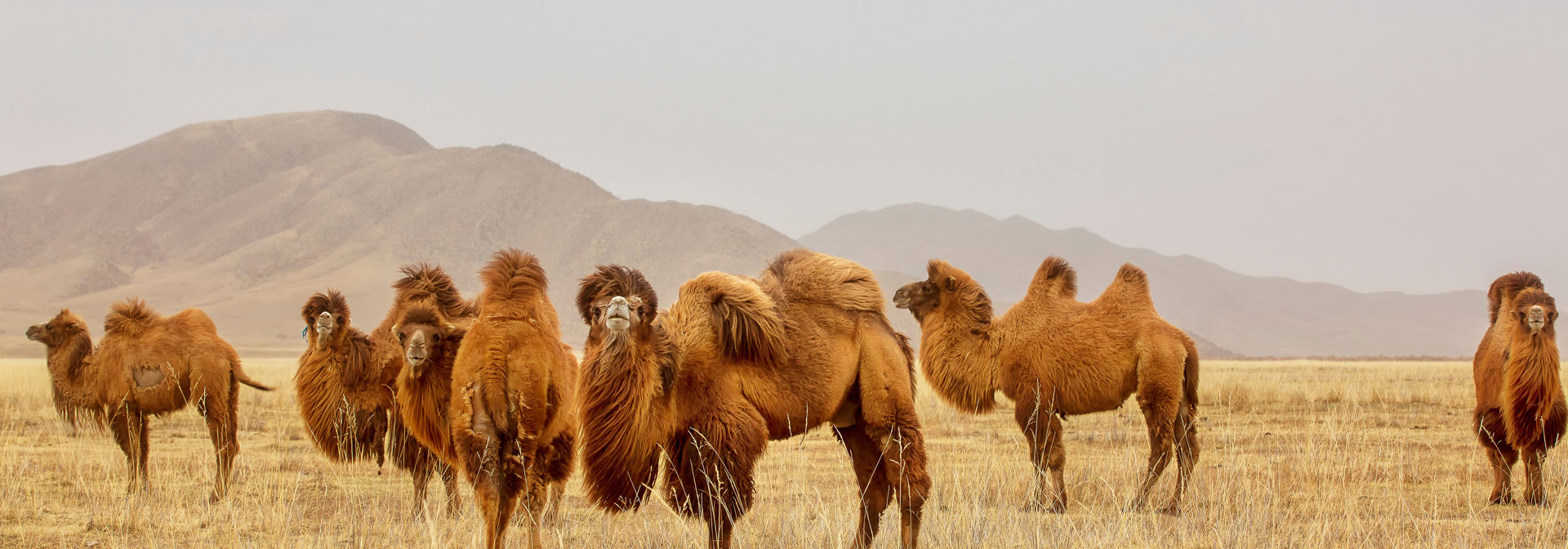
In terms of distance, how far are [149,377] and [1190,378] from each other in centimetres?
1009

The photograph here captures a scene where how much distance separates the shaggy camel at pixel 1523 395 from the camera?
8922 mm

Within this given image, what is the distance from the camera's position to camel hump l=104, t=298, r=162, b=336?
11.2 metres

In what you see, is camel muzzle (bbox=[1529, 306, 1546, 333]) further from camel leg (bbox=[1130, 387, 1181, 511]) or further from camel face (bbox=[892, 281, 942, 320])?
camel face (bbox=[892, 281, 942, 320])

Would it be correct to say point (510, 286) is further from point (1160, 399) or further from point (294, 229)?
point (294, 229)

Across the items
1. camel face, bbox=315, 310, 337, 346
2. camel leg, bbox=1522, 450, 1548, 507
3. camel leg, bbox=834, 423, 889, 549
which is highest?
camel face, bbox=315, 310, 337, 346

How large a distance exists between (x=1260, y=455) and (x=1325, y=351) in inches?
6220

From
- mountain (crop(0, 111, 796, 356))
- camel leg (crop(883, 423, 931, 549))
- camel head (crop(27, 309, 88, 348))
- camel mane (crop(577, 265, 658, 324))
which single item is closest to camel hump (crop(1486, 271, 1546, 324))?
camel leg (crop(883, 423, 931, 549))

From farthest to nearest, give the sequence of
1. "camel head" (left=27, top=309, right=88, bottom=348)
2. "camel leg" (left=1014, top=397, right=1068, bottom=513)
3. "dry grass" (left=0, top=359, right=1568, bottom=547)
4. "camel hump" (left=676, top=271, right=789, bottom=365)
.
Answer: "camel head" (left=27, top=309, right=88, bottom=348), "camel leg" (left=1014, top=397, right=1068, bottom=513), "dry grass" (left=0, top=359, right=1568, bottom=547), "camel hump" (left=676, top=271, right=789, bottom=365)

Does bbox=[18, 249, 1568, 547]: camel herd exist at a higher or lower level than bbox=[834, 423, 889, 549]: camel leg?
higher

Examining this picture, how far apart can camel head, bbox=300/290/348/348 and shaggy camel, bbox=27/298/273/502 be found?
1.44 metres

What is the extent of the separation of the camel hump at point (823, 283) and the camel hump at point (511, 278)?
148cm

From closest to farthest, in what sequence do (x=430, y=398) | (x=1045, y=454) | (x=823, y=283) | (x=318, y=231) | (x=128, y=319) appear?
(x=823, y=283) → (x=430, y=398) → (x=1045, y=454) → (x=128, y=319) → (x=318, y=231)

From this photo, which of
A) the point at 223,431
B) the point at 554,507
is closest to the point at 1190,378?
the point at 554,507

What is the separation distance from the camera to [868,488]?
6.35 meters
